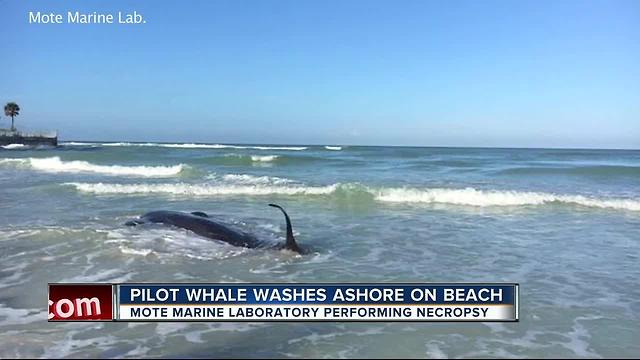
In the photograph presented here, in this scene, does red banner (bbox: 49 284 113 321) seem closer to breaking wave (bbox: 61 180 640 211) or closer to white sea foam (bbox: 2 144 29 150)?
breaking wave (bbox: 61 180 640 211)

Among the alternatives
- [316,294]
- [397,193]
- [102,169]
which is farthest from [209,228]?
[102,169]

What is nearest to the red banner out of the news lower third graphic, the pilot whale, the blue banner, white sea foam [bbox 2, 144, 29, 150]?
the news lower third graphic

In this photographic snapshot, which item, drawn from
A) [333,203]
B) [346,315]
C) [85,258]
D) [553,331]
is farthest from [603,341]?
[333,203]

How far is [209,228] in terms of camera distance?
27.4 ft

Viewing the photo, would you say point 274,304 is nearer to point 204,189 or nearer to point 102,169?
point 204,189

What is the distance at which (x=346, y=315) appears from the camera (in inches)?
187

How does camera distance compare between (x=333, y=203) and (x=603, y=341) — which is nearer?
(x=603, y=341)

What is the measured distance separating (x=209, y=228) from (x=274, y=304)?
3.77 metres

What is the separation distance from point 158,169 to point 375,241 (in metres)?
21.2

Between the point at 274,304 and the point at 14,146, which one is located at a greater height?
the point at 14,146

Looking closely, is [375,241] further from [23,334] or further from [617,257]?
[23,334]

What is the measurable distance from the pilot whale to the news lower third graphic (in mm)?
2115

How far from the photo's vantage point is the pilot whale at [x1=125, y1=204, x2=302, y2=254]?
24.1 feet

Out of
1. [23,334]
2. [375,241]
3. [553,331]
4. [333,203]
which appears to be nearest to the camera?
[23,334]
